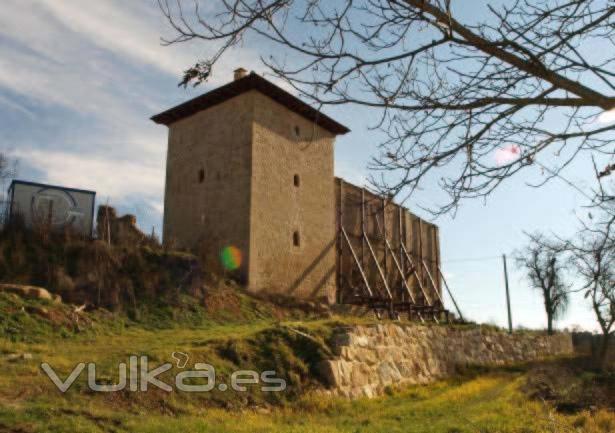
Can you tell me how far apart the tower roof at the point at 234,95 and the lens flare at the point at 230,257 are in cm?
461

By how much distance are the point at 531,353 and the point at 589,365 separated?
288 cm

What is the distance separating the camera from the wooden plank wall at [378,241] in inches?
832

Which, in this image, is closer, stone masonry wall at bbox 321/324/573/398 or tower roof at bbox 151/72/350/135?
stone masonry wall at bbox 321/324/573/398

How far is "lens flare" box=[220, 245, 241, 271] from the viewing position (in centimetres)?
1714

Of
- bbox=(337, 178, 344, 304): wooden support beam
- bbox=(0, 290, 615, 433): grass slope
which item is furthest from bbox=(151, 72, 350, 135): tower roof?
bbox=(0, 290, 615, 433): grass slope

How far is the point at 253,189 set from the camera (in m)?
17.6

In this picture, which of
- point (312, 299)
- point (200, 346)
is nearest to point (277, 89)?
point (312, 299)

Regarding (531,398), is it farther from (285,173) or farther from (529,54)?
(529,54)

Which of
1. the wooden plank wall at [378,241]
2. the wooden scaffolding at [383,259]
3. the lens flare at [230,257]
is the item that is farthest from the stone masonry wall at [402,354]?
the lens flare at [230,257]

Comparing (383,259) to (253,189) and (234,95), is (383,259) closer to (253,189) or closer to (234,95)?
(253,189)

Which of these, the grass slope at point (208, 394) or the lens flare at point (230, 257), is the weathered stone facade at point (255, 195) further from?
the grass slope at point (208, 394)

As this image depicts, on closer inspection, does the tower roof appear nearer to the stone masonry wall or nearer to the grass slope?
the stone masonry wall

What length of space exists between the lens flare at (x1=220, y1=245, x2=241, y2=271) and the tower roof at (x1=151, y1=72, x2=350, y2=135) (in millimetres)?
4610

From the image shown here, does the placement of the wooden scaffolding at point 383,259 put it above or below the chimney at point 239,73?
below
